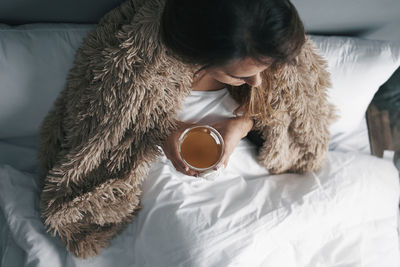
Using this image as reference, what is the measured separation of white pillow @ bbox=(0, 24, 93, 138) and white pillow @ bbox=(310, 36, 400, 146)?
66 centimetres

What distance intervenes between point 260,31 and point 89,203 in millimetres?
545

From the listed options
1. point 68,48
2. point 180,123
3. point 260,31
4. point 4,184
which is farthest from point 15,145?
point 260,31

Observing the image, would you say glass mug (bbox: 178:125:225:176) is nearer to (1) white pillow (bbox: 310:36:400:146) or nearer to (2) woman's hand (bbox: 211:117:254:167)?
(2) woman's hand (bbox: 211:117:254:167)

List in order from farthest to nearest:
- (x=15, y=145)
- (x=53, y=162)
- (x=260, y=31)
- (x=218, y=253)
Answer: (x=15, y=145)
(x=53, y=162)
(x=218, y=253)
(x=260, y=31)

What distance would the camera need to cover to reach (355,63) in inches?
35.1

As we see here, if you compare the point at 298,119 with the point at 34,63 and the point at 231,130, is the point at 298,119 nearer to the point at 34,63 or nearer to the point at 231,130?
the point at 231,130

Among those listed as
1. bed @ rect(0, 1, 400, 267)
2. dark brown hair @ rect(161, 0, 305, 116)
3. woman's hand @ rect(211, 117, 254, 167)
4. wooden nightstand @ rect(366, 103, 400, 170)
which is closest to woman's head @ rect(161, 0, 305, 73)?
dark brown hair @ rect(161, 0, 305, 116)

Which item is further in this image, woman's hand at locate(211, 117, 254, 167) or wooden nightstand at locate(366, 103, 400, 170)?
wooden nightstand at locate(366, 103, 400, 170)

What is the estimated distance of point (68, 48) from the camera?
79cm

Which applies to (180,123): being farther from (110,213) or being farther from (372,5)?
(372,5)

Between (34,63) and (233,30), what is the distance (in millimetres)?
574

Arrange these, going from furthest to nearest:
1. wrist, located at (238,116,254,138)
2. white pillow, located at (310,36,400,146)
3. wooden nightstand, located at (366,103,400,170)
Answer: wooden nightstand, located at (366,103,400,170), white pillow, located at (310,36,400,146), wrist, located at (238,116,254,138)

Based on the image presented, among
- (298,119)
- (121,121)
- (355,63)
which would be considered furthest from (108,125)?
(355,63)

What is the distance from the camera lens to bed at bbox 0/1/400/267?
0.70m
